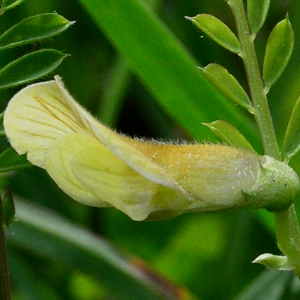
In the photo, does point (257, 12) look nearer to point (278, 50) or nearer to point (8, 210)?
point (278, 50)

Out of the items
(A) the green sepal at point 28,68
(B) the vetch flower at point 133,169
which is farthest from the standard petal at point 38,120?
(A) the green sepal at point 28,68

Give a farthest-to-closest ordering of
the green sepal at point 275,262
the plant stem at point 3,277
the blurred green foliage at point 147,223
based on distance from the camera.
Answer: the blurred green foliage at point 147,223 → the green sepal at point 275,262 → the plant stem at point 3,277

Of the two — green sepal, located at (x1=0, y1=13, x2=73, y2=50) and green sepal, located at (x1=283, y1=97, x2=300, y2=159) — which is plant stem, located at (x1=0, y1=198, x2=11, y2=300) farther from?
green sepal, located at (x1=283, y1=97, x2=300, y2=159)

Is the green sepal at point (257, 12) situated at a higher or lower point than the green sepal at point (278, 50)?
higher

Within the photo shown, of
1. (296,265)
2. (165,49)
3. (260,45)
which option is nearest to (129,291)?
(165,49)

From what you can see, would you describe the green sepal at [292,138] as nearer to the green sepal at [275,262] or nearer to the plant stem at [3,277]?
the green sepal at [275,262]

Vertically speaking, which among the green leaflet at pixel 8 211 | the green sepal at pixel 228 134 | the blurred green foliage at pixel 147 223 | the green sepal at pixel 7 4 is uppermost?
the green sepal at pixel 7 4
